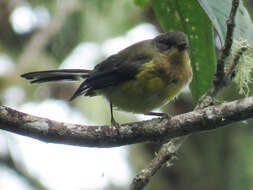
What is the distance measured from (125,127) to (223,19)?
2.85 feet

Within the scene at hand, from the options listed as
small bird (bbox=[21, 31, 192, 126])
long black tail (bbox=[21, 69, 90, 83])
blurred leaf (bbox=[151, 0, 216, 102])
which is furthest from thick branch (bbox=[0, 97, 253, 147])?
long black tail (bbox=[21, 69, 90, 83])

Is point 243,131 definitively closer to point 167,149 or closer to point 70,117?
point 70,117

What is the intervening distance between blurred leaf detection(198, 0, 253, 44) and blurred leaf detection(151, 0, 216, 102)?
304 millimetres

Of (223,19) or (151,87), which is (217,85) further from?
(151,87)

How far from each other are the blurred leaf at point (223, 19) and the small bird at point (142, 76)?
126 centimetres

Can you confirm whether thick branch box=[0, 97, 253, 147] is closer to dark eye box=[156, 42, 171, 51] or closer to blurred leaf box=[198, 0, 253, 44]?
blurred leaf box=[198, 0, 253, 44]

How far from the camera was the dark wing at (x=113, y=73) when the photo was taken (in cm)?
363

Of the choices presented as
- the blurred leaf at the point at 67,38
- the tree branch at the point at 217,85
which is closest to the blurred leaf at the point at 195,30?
the tree branch at the point at 217,85

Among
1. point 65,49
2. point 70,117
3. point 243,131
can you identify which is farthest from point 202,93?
point 243,131

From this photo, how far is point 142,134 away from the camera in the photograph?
2.63 metres

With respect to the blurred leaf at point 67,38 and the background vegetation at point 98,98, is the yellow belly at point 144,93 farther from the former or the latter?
the blurred leaf at point 67,38

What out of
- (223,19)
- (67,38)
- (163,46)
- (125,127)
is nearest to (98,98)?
(67,38)

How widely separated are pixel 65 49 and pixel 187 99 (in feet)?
7.69

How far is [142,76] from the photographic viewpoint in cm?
354
